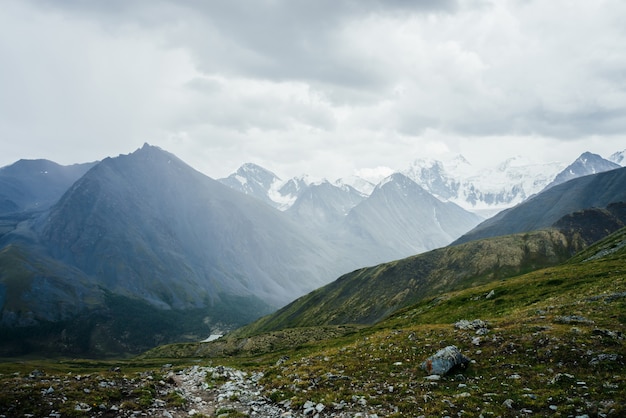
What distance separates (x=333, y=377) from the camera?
2600 cm

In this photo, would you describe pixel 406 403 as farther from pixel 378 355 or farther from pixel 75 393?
pixel 75 393

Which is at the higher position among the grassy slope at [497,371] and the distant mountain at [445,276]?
the grassy slope at [497,371]

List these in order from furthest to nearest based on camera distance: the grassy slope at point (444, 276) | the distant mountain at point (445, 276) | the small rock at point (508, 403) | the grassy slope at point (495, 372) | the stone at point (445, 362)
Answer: the grassy slope at point (444, 276), the distant mountain at point (445, 276), the stone at point (445, 362), the grassy slope at point (495, 372), the small rock at point (508, 403)

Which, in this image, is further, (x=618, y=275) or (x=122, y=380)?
(x=618, y=275)

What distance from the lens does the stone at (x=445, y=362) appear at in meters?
23.1

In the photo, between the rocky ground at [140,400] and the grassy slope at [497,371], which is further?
the rocky ground at [140,400]

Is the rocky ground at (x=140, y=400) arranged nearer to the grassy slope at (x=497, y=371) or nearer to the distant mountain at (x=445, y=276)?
the grassy slope at (x=497, y=371)

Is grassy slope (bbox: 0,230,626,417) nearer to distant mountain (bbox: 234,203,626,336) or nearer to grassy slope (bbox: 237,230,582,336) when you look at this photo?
distant mountain (bbox: 234,203,626,336)

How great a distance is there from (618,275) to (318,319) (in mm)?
142946

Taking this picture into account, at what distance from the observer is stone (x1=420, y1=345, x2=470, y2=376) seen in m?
23.1

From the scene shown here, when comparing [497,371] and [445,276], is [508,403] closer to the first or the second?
[497,371]

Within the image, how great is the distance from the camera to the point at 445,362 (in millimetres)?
23359

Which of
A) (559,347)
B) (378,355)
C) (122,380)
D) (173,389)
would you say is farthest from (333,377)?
(122,380)

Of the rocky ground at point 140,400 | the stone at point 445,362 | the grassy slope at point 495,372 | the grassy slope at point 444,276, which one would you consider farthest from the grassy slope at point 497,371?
the grassy slope at point 444,276
